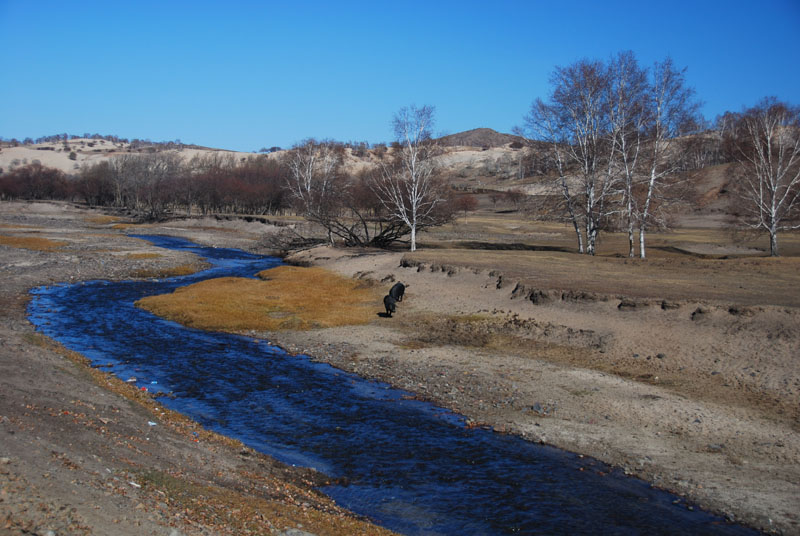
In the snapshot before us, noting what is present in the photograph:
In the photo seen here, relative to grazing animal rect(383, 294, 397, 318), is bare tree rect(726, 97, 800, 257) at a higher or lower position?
higher

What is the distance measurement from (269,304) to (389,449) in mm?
19470

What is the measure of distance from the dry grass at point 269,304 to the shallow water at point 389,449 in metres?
3.38

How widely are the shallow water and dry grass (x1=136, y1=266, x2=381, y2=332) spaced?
11.1ft

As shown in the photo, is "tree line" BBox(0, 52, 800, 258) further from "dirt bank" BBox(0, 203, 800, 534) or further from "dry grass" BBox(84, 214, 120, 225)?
"dry grass" BBox(84, 214, 120, 225)

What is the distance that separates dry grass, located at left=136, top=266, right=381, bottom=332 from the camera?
27.6 metres

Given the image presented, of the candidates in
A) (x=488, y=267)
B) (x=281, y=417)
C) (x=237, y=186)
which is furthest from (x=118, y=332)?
(x=237, y=186)

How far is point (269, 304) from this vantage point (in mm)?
31984

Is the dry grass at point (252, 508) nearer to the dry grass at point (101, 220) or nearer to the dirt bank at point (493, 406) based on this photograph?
the dirt bank at point (493, 406)

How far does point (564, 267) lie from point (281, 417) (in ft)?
75.5

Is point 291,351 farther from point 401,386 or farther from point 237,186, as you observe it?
point 237,186

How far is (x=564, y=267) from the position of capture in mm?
34781

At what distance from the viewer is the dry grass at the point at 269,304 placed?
90.7ft

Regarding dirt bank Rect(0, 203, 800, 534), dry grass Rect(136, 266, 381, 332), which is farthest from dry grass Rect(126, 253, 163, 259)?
Answer: dirt bank Rect(0, 203, 800, 534)

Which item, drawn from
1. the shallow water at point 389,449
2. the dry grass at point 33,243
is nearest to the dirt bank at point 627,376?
the shallow water at point 389,449
